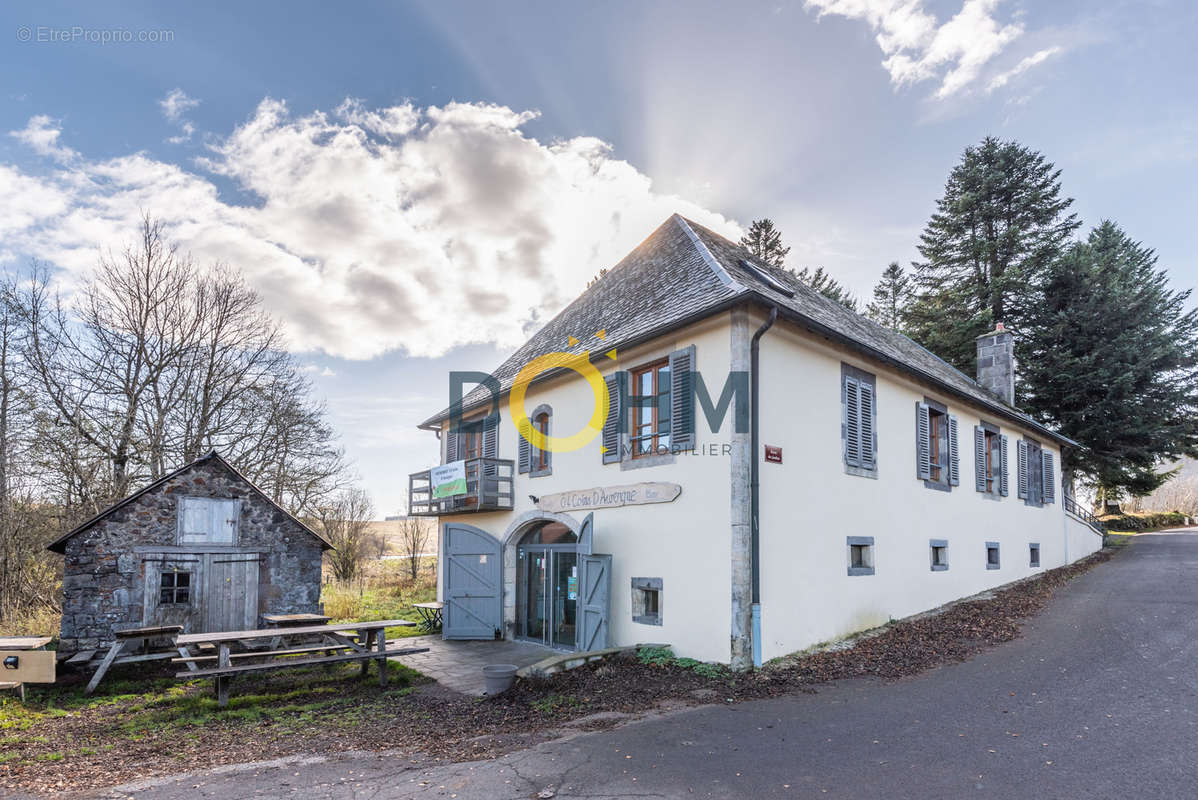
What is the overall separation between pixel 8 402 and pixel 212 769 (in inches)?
669

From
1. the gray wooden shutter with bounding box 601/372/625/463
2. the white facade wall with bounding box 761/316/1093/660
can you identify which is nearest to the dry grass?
the gray wooden shutter with bounding box 601/372/625/463

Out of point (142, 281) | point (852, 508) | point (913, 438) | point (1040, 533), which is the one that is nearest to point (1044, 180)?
point (1040, 533)

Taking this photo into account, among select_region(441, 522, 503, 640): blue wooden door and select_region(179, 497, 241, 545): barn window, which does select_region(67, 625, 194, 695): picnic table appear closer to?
select_region(179, 497, 241, 545): barn window

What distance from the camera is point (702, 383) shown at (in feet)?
36.1

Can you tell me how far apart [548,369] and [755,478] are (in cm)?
556

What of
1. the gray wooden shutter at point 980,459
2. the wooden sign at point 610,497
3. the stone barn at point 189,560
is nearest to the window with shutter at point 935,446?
the gray wooden shutter at point 980,459

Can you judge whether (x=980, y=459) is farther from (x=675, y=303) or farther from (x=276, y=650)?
(x=276, y=650)

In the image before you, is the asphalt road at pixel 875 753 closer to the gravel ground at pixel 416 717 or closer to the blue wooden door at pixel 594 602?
the gravel ground at pixel 416 717

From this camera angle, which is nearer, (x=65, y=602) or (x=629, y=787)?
(x=629, y=787)

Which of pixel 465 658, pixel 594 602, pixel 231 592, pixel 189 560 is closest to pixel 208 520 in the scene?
pixel 189 560

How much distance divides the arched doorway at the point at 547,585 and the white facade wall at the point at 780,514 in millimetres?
317

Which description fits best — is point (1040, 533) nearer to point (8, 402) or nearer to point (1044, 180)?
point (1044, 180)

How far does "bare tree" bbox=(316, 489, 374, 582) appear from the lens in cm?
2545

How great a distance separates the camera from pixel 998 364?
23672mm
